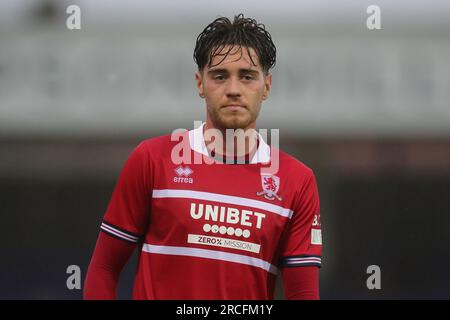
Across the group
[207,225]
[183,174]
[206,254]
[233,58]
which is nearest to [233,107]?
[233,58]

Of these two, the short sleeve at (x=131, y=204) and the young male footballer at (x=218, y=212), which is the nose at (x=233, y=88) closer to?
the young male footballer at (x=218, y=212)

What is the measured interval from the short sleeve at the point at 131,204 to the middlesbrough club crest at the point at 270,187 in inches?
19.5

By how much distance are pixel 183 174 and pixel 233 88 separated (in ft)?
1.41

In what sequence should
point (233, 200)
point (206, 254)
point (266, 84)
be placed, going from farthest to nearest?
point (266, 84)
point (233, 200)
point (206, 254)

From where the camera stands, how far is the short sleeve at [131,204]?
293 cm

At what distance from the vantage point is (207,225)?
9.56 feet

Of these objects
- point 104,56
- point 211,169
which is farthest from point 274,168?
point 104,56

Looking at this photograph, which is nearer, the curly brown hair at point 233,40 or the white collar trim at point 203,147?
the curly brown hair at point 233,40

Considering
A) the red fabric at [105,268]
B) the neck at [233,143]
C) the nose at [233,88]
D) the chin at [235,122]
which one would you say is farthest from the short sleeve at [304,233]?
the red fabric at [105,268]

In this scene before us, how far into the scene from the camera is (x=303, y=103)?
773cm

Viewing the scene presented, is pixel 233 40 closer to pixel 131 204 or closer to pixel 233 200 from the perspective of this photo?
pixel 233 200

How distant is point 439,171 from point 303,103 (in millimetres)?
2228

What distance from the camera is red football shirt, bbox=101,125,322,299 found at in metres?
2.89

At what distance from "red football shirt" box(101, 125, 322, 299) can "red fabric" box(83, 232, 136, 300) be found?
5 centimetres
